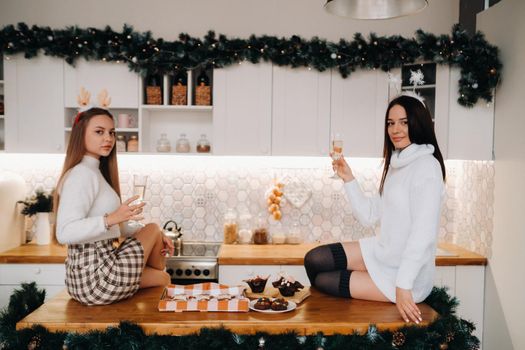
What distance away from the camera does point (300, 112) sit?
13.0ft

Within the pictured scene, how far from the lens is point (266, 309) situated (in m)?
2.26

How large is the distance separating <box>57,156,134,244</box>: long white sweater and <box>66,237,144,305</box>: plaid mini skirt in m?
0.08

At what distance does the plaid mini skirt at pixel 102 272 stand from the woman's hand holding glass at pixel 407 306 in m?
1.25

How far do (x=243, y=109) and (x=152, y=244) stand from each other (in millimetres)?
1662

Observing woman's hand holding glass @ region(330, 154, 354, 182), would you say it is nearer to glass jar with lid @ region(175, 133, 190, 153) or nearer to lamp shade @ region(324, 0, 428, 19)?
lamp shade @ region(324, 0, 428, 19)

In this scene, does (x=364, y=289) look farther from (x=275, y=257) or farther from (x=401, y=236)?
(x=275, y=257)

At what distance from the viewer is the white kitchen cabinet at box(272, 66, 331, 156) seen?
12.9 feet

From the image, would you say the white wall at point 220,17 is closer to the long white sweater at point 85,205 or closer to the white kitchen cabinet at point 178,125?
the white kitchen cabinet at point 178,125

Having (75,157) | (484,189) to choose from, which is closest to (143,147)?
(75,157)

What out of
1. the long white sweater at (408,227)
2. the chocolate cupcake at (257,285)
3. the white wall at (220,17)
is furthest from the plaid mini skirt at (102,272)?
the white wall at (220,17)

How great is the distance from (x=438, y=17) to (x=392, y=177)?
234 centimetres

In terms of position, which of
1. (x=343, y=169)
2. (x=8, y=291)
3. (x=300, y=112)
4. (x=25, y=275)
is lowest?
(x=8, y=291)

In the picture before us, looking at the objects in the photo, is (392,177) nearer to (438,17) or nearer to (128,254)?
(128,254)

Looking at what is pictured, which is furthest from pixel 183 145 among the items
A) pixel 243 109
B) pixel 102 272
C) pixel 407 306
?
pixel 407 306
